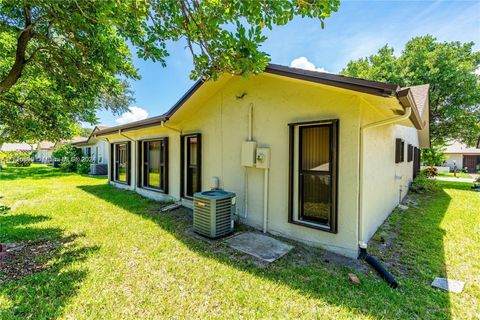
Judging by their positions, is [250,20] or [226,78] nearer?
[250,20]

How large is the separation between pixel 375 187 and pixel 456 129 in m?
17.9

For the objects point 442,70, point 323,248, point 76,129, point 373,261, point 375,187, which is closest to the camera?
point 373,261

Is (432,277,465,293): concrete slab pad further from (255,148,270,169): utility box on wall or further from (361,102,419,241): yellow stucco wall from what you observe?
(255,148,270,169): utility box on wall

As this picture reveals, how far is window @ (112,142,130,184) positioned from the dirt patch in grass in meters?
A: 6.09

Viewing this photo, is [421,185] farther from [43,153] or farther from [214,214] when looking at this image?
[43,153]

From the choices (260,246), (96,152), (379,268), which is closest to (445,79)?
(379,268)

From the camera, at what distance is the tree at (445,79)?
49.9 ft

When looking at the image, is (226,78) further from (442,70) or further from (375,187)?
(442,70)

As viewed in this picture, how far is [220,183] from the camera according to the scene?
21.6ft

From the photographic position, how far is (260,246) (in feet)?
15.2

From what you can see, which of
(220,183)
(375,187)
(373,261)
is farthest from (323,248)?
(220,183)

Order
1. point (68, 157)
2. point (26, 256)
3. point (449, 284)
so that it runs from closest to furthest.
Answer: point (449, 284), point (26, 256), point (68, 157)

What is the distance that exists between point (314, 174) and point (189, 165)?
444 centimetres

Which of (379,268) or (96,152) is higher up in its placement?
(96,152)
